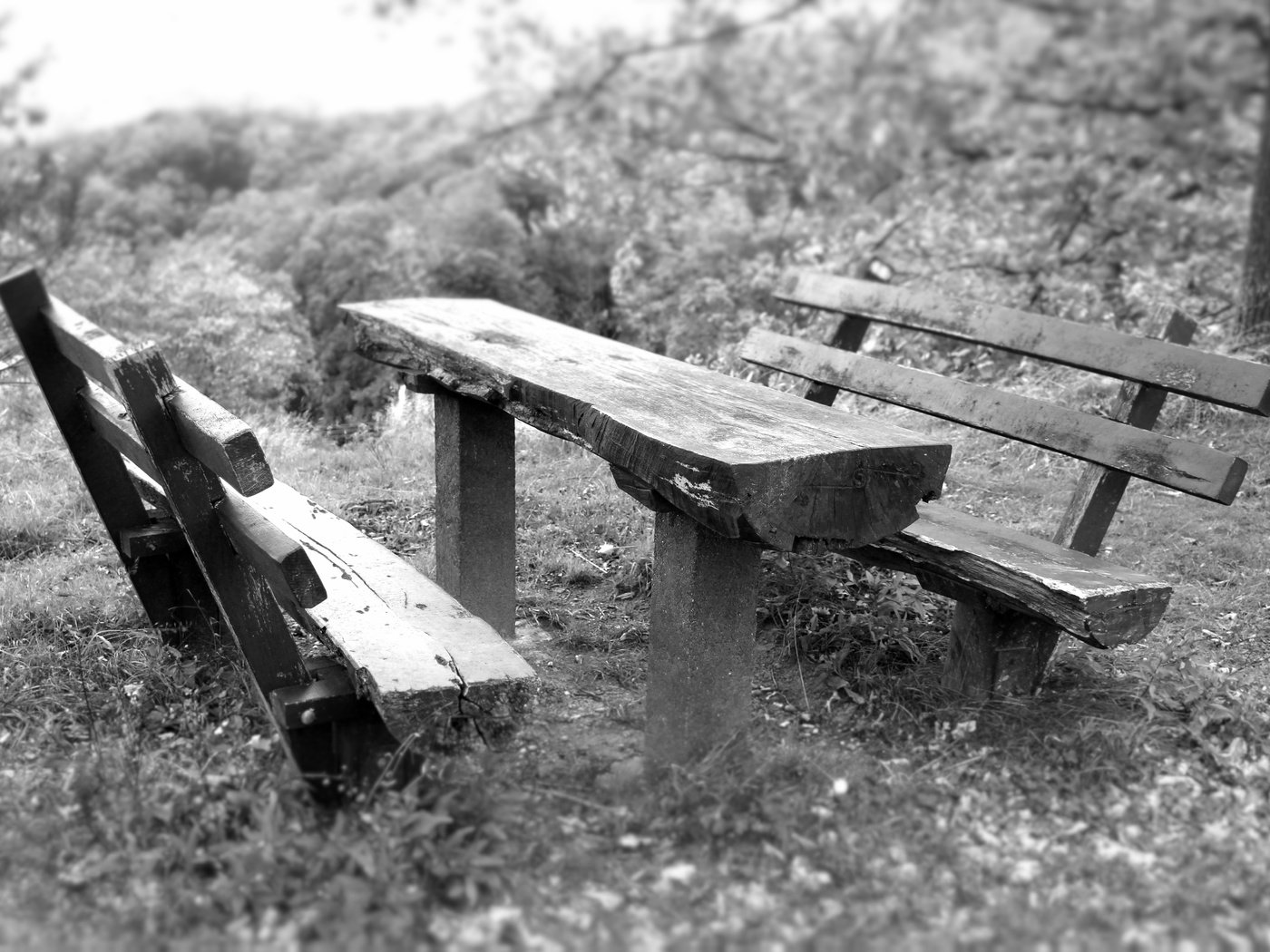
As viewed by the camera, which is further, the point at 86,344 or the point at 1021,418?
the point at 1021,418

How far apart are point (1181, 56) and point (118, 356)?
4.83m

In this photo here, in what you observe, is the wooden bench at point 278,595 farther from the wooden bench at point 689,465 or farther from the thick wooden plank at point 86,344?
the wooden bench at point 689,465

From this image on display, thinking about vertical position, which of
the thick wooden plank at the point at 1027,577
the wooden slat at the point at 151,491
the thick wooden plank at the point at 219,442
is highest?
the thick wooden plank at the point at 219,442

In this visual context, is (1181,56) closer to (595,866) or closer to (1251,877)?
(1251,877)

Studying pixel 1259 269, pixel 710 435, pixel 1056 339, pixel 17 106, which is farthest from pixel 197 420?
pixel 17 106

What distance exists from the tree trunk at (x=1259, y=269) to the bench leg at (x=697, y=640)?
491 cm

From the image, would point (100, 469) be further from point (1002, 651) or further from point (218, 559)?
point (1002, 651)

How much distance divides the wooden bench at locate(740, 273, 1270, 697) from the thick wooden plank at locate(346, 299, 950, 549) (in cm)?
44

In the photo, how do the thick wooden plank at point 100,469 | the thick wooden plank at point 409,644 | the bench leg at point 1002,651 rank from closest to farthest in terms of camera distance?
the thick wooden plank at point 409,644, the thick wooden plank at point 100,469, the bench leg at point 1002,651

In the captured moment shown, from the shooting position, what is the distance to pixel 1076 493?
11.8 ft

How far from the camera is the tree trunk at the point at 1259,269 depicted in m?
6.37

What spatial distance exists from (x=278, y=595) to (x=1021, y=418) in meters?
2.36

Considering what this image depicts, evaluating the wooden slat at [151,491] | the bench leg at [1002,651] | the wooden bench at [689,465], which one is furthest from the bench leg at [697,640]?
the wooden slat at [151,491]

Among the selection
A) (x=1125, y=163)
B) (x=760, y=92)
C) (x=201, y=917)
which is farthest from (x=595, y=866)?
(x=760, y=92)
